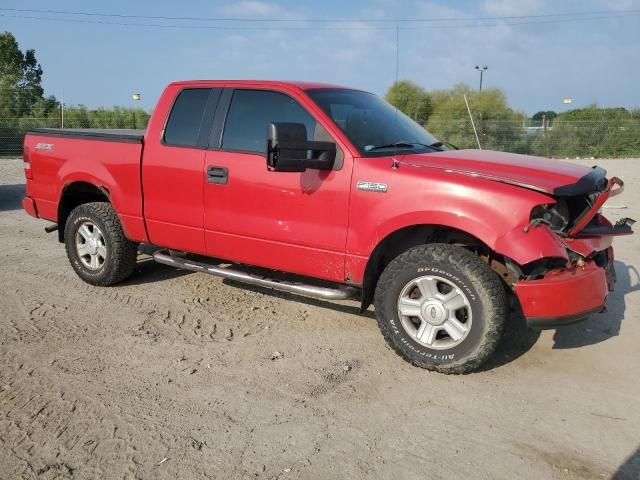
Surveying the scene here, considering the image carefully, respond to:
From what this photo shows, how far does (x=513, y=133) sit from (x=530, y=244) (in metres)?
19.4

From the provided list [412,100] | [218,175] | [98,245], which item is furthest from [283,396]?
[412,100]

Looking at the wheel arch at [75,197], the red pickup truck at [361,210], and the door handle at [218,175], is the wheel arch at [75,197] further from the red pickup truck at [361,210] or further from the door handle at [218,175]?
the door handle at [218,175]

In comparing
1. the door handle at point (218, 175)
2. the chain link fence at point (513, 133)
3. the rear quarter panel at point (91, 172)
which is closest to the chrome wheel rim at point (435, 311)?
the door handle at point (218, 175)

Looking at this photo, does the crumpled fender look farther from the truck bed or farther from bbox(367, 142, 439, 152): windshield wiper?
the truck bed

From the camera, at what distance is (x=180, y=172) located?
4.69 m

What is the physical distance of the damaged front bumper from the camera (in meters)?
3.37

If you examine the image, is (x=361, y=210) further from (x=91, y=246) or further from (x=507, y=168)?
(x=91, y=246)

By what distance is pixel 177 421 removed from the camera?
3.15 m

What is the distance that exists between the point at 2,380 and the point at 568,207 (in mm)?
3864

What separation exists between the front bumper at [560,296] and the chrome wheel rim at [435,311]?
14.7 inches

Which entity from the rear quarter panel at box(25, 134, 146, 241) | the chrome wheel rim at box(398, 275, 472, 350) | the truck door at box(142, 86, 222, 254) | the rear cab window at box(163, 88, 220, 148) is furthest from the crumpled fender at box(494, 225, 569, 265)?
the rear quarter panel at box(25, 134, 146, 241)

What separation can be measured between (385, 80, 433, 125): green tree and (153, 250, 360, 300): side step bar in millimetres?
18748

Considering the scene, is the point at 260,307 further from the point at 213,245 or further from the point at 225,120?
the point at 225,120

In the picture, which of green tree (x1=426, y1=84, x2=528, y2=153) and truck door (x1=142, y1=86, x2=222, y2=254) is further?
green tree (x1=426, y1=84, x2=528, y2=153)
